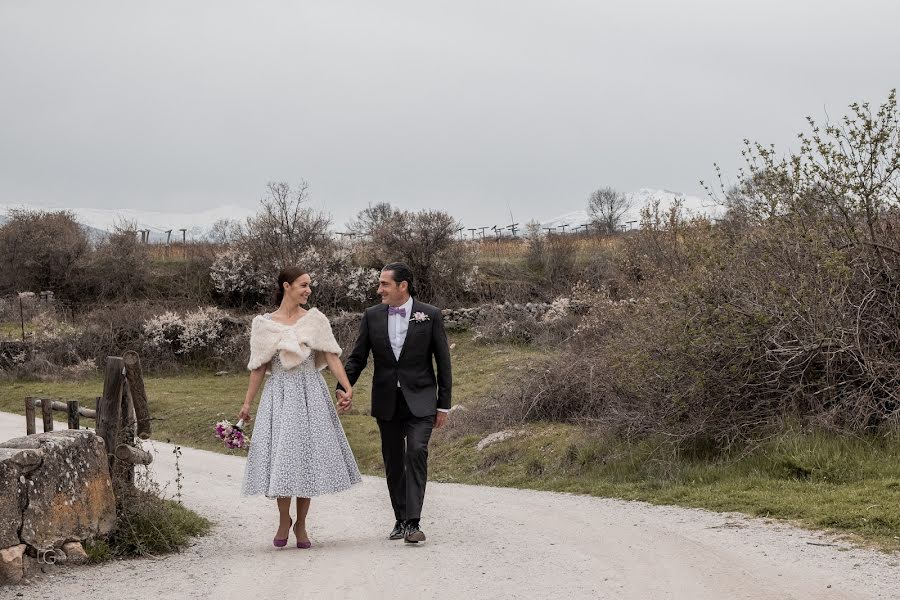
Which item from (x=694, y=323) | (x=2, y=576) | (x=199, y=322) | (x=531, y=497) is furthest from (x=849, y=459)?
(x=199, y=322)

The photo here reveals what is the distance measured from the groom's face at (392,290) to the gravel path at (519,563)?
211cm

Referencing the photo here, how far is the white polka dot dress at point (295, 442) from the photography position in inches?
332

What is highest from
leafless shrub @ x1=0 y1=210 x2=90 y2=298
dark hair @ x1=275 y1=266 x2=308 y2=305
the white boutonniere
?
leafless shrub @ x1=0 y1=210 x2=90 y2=298

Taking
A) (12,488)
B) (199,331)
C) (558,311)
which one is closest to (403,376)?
(12,488)

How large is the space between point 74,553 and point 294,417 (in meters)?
2.10

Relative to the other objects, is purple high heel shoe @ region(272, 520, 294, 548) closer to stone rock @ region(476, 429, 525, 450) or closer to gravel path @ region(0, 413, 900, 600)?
gravel path @ region(0, 413, 900, 600)

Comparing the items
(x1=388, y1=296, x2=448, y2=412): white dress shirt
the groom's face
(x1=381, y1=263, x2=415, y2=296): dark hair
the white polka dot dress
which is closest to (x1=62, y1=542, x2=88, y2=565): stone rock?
the white polka dot dress

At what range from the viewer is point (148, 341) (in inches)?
1449

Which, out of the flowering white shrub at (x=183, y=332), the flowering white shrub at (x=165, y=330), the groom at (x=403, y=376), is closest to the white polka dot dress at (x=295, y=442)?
the groom at (x=403, y=376)

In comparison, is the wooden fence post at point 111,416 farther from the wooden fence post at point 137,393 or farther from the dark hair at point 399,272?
the dark hair at point 399,272

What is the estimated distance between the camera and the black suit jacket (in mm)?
8734

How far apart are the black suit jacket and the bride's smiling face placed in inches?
21.9

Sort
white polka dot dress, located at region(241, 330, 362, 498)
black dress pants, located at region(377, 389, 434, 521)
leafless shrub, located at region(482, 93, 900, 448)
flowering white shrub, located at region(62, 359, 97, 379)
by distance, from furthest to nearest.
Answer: flowering white shrub, located at region(62, 359, 97, 379)
leafless shrub, located at region(482, 93, 900, 448)
black dress pants, located at region(377, 389, 434, 521)
white polka dot dress, located at region(241, 330, 362, 498)

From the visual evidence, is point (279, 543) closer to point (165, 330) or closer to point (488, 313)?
point (488, 313)
